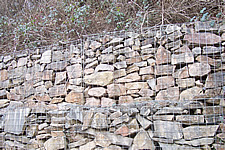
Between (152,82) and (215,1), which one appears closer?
(152,82)

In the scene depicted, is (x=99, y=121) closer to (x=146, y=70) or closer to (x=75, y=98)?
(x=75, y=98)

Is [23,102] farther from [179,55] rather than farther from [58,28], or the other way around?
[179,55]

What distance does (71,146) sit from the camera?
9.40 ft

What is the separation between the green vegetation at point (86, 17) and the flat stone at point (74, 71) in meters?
0.83

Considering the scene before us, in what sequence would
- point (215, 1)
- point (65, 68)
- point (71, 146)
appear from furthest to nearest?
point (65, 68) < point (215, 1) < point (71, 146)

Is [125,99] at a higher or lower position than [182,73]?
lower

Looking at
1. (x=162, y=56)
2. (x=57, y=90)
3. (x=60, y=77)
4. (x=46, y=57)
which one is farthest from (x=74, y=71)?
(x=162, y=56)

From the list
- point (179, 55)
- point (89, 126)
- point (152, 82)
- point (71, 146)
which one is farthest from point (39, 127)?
point (179, 55)

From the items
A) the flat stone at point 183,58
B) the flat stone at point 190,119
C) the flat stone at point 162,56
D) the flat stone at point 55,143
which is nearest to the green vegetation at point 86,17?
the flat stone at point 162,56

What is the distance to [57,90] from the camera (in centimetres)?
329

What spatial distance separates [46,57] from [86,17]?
1198 millimetres

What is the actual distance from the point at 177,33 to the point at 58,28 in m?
2.59

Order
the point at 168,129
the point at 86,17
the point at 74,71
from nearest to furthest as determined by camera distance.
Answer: the point at 168,129 < the point at 74,71 < the point at 86,17

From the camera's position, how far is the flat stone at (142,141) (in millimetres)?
2490
